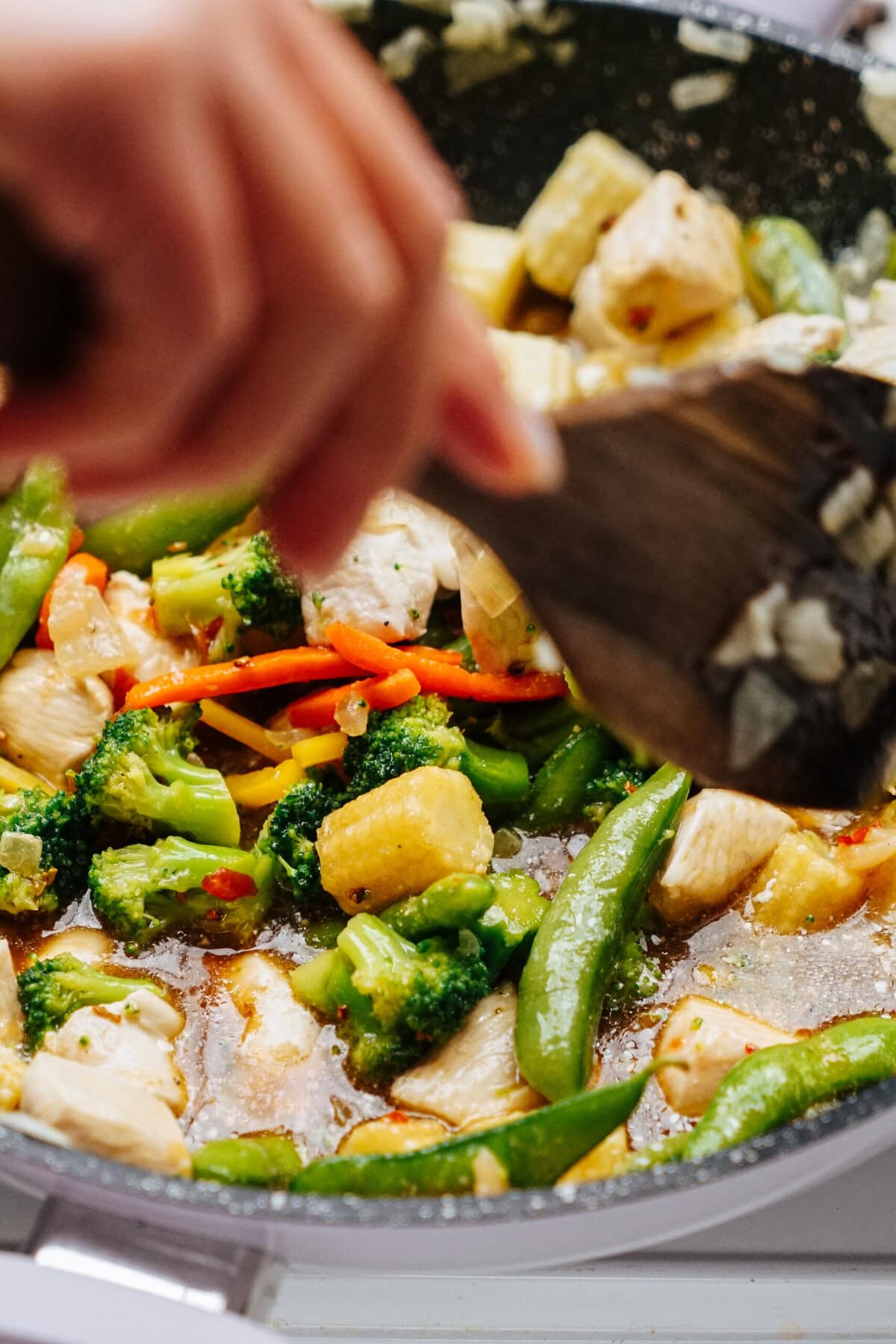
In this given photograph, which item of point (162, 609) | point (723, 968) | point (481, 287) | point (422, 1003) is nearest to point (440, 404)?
point (422, 1003)

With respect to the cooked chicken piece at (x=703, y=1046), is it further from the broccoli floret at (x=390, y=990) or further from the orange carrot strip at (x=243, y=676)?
the orange carrot strip at (x=243, y=676)

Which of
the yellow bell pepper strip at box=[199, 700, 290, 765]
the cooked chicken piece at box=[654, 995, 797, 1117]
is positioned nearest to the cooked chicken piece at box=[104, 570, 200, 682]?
the yellow bell pepper strip at box=[199, 700, 290, 765]

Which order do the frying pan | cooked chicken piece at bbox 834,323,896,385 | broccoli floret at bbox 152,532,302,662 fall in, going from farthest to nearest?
the frying pan < cooked chicken piece at bbox 834,323,896,385 < broccoli floret at bbox 152,532,302,662

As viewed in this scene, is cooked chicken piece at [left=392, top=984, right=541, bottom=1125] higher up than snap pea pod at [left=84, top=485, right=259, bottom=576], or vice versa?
snap pea pod at [left=84, top=485, right=259, bottom=576]

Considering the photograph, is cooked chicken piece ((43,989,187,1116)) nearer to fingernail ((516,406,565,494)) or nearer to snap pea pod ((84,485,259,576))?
snap pea pod ((84,485,259,576))

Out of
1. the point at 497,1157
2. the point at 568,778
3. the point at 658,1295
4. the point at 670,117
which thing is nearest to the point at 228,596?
the point at 568,778

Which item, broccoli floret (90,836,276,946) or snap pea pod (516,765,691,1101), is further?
broccoli floret (90,836,276,946)

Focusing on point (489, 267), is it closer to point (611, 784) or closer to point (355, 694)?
point (355, 694)
